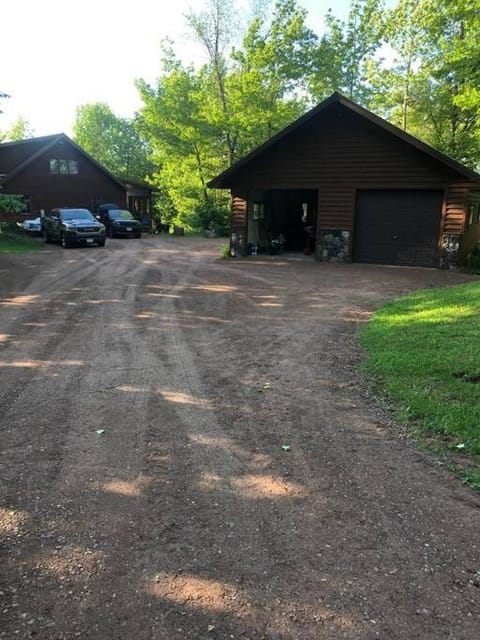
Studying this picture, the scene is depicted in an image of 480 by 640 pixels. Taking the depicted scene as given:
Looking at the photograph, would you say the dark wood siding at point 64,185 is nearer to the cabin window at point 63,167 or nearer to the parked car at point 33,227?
the cabin window at point 63,167

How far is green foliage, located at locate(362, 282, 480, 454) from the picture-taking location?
15.7 feet

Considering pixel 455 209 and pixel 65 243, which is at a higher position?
pixel 455 209

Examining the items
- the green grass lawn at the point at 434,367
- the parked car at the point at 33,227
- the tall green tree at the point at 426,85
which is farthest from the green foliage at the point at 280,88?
the green grass lawn at the point at 434,367

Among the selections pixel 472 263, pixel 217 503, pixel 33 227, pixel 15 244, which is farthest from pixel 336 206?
pixel 33 227

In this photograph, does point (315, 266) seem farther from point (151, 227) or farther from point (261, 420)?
point (151, 227)

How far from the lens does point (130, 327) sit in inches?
344

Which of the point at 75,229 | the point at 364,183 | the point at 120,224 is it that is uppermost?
the point at 364,183

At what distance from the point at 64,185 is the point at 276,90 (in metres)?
15.3

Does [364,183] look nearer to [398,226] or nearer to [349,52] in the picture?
[398,226]

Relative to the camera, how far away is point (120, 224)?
29797 millimetres

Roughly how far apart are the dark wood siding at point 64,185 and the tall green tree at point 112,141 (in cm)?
2520

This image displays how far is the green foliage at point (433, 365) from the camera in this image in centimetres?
478

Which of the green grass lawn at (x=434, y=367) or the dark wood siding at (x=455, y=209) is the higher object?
the dark wood siding at (x=455, y=209)

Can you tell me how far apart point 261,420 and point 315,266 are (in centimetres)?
1315
